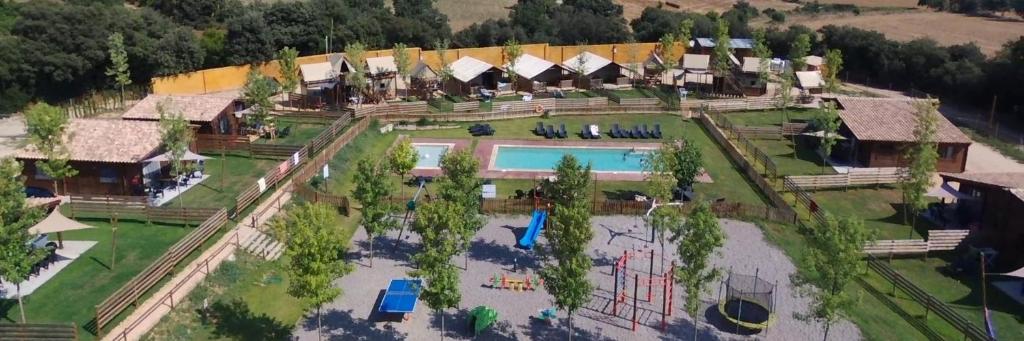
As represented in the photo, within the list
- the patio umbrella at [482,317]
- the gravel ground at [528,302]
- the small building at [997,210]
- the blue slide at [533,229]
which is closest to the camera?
the patio umbrella at [482,317]

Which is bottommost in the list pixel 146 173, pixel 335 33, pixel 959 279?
pixel 959 279

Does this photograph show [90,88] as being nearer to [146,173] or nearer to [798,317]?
[146,173]

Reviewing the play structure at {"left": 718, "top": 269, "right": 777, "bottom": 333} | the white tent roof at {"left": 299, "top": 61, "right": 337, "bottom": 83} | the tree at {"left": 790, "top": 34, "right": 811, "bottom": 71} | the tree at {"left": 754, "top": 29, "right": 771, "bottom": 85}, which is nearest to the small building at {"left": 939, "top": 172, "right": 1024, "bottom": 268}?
the play structure at {"left": 718, "top": 269, "right": 777, "bottom": 333}

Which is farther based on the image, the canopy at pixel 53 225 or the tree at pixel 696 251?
the canopy at pixel 53 225

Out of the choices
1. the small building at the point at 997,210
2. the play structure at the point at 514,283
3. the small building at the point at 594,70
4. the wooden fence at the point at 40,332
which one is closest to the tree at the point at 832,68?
the small building at the point at 594,70

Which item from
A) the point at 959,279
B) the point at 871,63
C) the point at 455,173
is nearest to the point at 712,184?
the point at 959,279

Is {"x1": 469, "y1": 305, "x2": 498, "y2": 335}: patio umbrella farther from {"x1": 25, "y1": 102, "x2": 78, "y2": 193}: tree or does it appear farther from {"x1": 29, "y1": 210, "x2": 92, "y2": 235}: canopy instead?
{"x1": 25, "y1": 102, "x2": 78, "y2": 193}: tree

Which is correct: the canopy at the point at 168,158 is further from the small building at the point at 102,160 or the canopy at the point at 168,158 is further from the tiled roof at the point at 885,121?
the tiled roof at the point at 885,121
